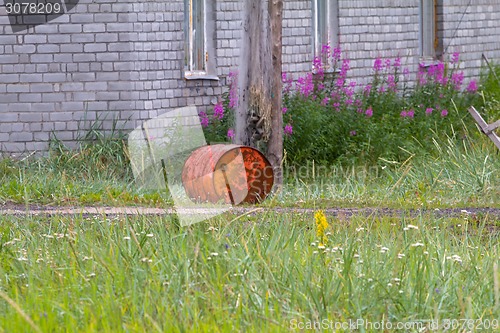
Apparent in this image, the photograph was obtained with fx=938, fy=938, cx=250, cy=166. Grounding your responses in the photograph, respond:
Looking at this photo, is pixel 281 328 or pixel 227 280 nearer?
pixel 281 328

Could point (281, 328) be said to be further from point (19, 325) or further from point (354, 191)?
point (354, 191)

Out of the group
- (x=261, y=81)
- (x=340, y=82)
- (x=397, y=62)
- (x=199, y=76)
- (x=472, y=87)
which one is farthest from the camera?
(x=472, y=87)

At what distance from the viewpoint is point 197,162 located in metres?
9.18

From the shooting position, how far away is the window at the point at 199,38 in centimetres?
1341

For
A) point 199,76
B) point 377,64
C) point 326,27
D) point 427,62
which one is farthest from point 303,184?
point 427,62

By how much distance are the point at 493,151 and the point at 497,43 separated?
7.95 m

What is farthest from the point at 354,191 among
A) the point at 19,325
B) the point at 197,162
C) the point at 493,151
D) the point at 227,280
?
the point at 19,325

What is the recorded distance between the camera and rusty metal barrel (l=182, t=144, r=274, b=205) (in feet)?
29.5

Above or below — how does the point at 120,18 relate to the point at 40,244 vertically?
above

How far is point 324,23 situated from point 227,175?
22.9 ft

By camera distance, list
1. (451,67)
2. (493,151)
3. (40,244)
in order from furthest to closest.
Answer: (451,67)
(493,151)
(40,244)

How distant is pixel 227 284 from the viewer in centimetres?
418

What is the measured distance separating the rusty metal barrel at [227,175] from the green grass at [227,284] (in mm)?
3832

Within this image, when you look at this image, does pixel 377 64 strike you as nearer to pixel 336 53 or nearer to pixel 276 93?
pixel 336 53
